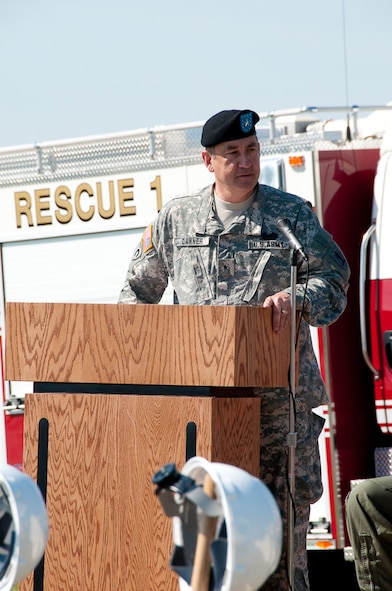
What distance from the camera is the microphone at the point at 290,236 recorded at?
3.73m

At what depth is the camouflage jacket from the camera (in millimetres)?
4055

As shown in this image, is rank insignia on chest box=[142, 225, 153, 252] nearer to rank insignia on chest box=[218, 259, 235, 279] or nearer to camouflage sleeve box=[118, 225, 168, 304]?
camouflage sleeve box=[118, 225, 168, 304]

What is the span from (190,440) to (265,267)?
3.00 ft

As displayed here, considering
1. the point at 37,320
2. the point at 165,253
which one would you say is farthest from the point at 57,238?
the point at 37,320

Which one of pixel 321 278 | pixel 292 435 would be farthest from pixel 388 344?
pixel 292 435

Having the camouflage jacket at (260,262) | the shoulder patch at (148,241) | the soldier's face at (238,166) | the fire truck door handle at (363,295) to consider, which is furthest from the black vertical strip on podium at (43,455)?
the fire truck door handle at (363,295)

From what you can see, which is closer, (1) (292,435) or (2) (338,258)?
(1) (292,435)

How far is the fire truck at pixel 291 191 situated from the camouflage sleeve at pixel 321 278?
1962 mm

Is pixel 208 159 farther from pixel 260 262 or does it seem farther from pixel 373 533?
pixel 373 533

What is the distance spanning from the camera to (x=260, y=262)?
4066mm

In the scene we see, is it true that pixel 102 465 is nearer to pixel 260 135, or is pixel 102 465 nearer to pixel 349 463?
pixel 349 463

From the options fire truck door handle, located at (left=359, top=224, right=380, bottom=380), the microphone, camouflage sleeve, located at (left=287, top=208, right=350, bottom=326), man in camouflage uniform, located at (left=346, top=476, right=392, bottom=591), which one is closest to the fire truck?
fire truck door handle, located at (left=359, top=224, right=380, bottom=380)

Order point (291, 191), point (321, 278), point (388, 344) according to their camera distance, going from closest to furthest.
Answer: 1. point (321, 278)
2. point (388, 344)
3. point (291, 191)

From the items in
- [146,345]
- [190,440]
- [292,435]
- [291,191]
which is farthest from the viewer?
[291,191]
